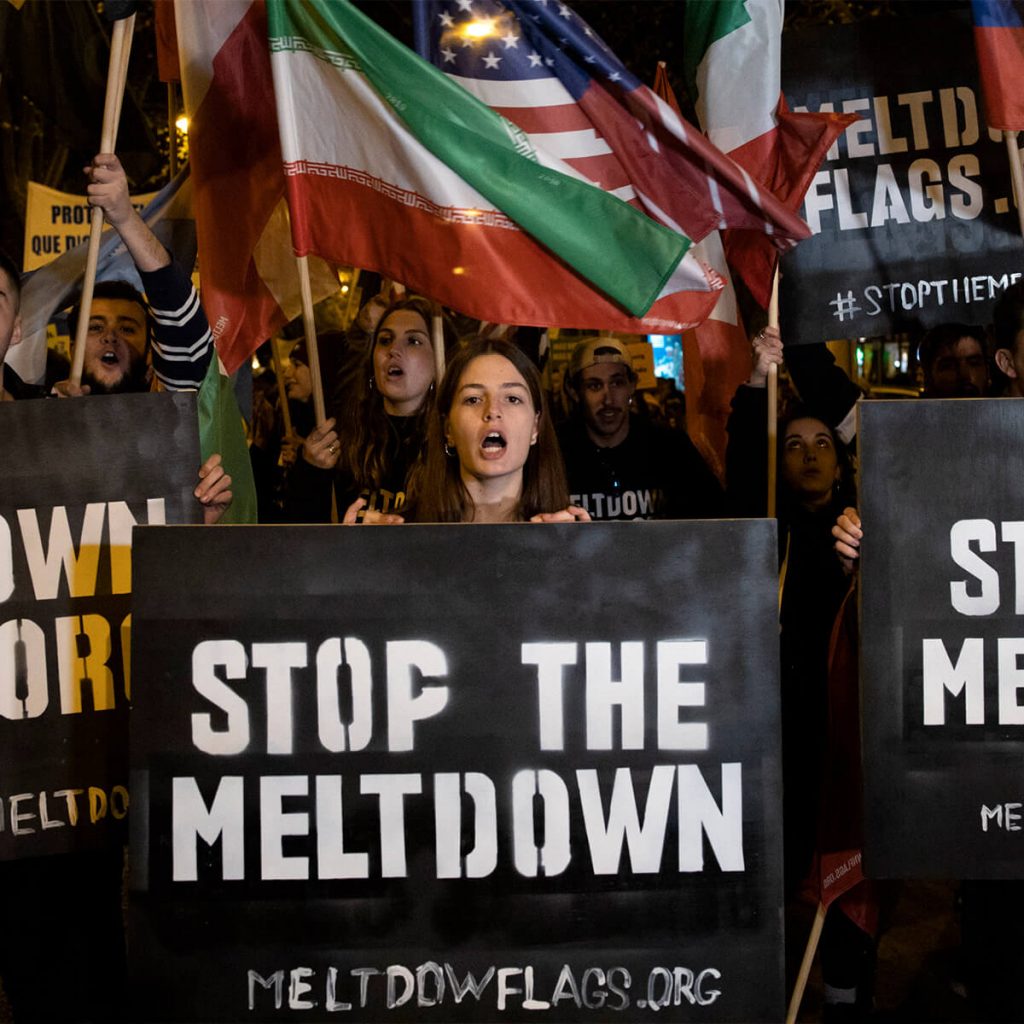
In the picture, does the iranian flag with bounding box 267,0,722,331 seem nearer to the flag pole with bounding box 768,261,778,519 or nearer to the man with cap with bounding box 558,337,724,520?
the flag pole with bounding box 768,261,778,519

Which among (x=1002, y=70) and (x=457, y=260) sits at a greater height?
(x=1002, y=70)

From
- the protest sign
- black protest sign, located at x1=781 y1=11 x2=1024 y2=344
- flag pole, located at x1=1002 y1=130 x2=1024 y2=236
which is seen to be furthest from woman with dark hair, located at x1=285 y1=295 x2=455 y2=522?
the protest sign

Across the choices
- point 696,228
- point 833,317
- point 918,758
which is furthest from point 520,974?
point 833,317

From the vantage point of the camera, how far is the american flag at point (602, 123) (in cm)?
346

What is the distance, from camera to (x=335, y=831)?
246 centimetres

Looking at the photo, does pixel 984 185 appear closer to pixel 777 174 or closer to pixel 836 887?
pixel 777 174

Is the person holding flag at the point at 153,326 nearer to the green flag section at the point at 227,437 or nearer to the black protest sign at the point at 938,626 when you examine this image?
the green flag section at the point at 227,437

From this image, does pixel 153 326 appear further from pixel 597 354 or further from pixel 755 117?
pixel 755 117

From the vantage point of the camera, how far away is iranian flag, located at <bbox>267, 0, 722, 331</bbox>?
3332mm

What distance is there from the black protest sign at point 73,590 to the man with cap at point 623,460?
174cm

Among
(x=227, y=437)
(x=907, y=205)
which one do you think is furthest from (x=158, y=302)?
(x=907, y=205)

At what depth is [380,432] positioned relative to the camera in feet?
12.9

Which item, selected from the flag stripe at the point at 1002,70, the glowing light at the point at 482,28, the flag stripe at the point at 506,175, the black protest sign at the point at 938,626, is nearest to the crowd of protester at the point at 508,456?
the black protest sign at the point at 938,626

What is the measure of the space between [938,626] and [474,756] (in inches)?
40.2
